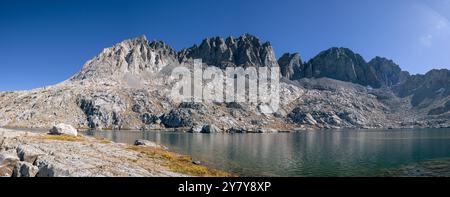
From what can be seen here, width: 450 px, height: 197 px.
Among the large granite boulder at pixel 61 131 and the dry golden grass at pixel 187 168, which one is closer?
the dry golden grass at pixel 187 168

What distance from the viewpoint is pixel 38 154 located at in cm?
4866

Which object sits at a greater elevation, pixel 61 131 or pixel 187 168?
pixel 61 131

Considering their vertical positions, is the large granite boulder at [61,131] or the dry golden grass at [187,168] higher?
the large granite boulder at [61,131]

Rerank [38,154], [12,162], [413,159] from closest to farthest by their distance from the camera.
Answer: [12,162], [38,154], [413,159]

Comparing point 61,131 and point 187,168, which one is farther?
point 61,131

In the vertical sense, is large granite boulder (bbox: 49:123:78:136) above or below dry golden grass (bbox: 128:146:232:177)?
above

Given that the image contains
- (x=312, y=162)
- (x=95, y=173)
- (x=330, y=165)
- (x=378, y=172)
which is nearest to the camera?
(x=95, y=173)

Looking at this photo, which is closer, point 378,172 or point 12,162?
point 12,162

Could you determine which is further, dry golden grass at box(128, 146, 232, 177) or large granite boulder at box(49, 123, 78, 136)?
large granite boulder at box(49, 123, 78, 136)
